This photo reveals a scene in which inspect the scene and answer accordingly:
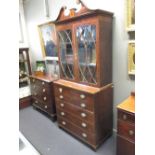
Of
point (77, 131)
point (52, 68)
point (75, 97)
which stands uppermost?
point (52, 68)

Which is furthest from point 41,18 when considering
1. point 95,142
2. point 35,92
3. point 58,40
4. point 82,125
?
point 95,142

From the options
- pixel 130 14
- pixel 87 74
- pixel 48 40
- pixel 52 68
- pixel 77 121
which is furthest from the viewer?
pixel 52 68

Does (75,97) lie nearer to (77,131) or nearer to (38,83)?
(77,131)

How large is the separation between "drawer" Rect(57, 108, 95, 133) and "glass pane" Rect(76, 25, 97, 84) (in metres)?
0.58

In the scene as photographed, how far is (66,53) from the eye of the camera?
2346mm

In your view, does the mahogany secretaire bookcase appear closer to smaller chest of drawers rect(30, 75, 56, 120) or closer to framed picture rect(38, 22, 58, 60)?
smaller chest of drawers rect(30, 75, 56, 120)

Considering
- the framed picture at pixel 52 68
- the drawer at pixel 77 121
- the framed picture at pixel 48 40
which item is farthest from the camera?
the framed picture at pixel 52 68

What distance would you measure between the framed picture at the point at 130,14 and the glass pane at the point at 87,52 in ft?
1.35

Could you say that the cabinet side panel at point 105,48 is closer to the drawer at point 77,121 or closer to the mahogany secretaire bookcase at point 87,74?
the mahogany secretaire bookcase at point 87,74

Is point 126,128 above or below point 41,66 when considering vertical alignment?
below

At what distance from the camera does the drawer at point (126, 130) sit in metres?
1.55

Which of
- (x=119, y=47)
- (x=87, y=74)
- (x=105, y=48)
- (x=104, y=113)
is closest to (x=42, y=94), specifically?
(x=87, y=74)

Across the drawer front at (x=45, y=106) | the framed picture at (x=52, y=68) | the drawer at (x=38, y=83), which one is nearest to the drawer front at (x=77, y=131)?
the drawer front at (x=45, y=106)

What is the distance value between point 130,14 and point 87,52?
0.68m
